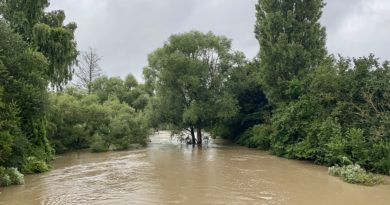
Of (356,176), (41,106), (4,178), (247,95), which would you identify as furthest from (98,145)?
(356,176)

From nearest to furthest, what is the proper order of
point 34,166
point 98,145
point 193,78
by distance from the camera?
point 34,166, point 98,145, point 193,78

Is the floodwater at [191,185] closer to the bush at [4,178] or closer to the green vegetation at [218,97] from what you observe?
the bush at [4,178]

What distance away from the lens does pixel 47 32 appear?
68.1 feet

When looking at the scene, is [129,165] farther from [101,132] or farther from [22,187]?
[101,132]

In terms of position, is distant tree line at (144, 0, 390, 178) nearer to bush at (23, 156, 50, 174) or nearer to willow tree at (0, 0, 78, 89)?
willow tree at (0, 0, 78, 89)

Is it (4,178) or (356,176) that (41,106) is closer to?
(4,178)

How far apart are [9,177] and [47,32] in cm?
924

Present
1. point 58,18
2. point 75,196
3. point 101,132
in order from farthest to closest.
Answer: point 101,132 → point 58,18 → point 75,196

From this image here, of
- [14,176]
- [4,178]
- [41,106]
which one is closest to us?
[4,178]

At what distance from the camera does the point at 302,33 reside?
1048 inches

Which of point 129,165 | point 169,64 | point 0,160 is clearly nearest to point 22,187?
point 0,160

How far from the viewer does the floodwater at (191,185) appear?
1256cm

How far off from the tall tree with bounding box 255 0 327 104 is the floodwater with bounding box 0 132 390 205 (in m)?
7.16

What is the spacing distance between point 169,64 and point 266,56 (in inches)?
330
